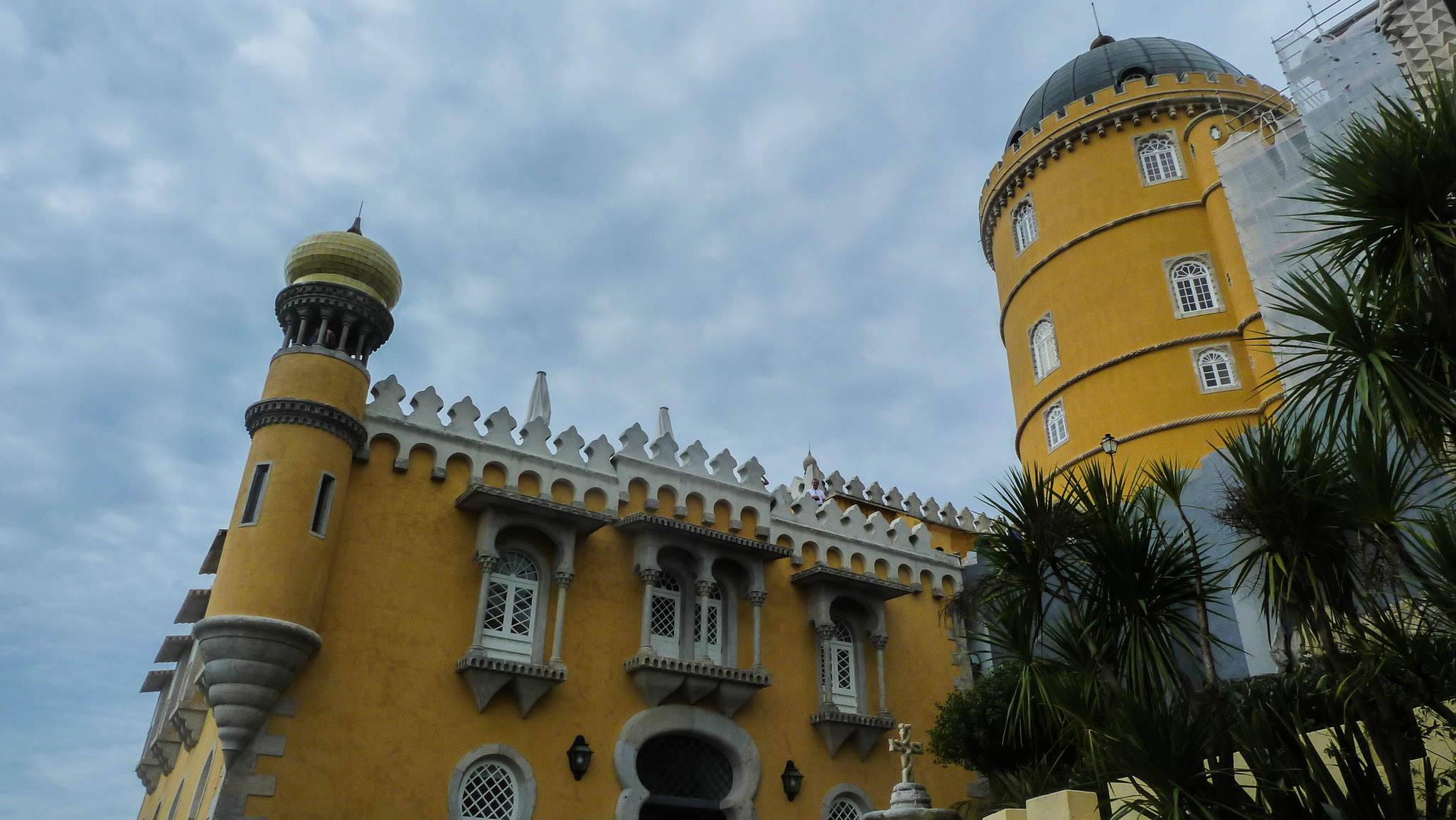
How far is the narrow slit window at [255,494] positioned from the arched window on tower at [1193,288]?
1818 centimetres

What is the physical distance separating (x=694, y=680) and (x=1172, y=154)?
54.0ft

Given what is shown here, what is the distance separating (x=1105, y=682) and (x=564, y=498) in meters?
9.84

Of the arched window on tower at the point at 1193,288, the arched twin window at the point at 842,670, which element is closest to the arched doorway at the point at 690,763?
the arched twin window at the point at 842,670

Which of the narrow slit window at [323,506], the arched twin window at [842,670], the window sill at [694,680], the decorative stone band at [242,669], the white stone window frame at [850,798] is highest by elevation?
the narrow slit window at [323,506]

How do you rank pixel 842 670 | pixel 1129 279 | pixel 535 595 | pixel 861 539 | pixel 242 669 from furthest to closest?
pixel 1129 279, pixel 861 539, pixel 842 670, pixel 535 595, pixel 242 669

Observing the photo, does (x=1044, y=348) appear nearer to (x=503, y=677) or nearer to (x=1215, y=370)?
(x=1215, y=370)

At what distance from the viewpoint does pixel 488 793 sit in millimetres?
15227

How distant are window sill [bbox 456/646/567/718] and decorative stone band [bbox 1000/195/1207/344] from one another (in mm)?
15544

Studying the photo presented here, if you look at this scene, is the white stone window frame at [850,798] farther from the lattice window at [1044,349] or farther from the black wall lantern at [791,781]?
the lattice window at [1044,349]

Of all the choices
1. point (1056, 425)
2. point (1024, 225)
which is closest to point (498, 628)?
point (1056, 425)

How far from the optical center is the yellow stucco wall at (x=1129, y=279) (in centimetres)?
2123

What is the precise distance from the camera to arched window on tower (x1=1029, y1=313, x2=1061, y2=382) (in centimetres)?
2405

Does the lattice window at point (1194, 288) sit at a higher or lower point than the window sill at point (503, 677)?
higher

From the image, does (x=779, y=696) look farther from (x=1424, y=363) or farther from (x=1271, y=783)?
(x=1424, y=363)
